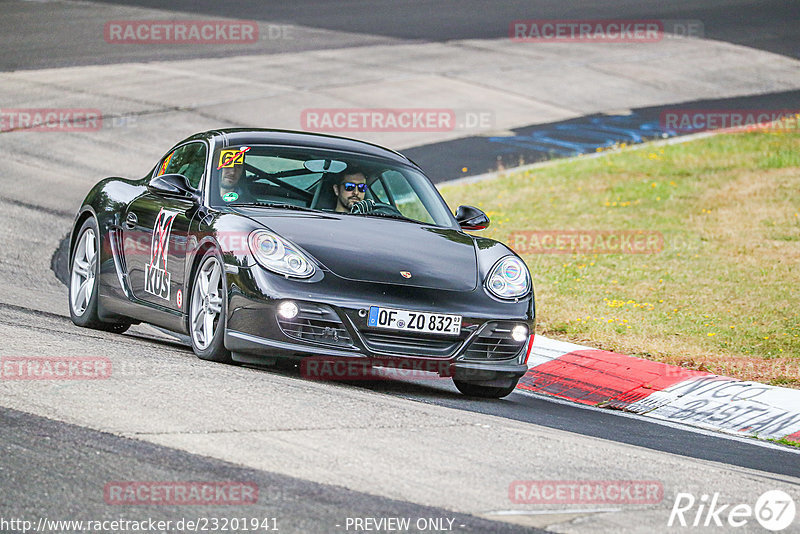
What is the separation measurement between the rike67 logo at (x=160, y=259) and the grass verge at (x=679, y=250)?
136 inches

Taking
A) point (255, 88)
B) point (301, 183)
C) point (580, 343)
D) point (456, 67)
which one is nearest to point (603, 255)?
point (580, 343)

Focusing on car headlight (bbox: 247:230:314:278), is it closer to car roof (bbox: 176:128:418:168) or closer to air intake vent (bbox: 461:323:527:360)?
air intake vent (bbox: 461:323:527:360)

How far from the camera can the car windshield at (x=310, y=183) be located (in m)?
8.02

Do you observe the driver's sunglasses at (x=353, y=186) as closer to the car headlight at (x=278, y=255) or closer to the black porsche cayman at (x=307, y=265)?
the black porsche cayman at (x=307, y=265)

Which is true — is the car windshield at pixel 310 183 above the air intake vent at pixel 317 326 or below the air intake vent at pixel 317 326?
above

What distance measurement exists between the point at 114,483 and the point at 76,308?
184 inches

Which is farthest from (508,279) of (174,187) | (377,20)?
(377,20)

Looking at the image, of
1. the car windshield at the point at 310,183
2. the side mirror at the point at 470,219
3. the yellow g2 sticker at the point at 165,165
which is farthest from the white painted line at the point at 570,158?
the car windshield at the point at 310,183

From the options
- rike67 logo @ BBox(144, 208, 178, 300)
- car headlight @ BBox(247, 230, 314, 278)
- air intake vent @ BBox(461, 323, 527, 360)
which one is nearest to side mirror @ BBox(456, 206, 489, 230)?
air intake vent @ BBox(461, 323, 527, 360)

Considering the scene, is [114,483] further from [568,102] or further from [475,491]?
[568,102]

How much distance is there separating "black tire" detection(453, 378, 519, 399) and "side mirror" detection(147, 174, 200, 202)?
6.81 feet

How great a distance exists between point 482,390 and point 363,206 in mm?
1425

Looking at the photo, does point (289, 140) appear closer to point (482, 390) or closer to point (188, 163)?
point (188, 163)

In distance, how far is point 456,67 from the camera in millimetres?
26672
